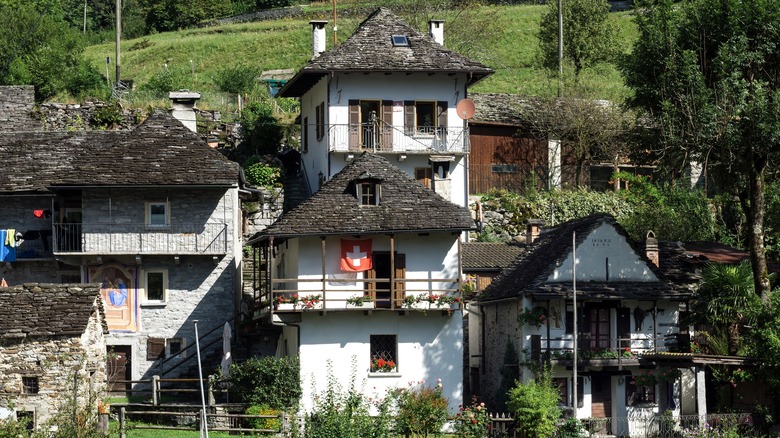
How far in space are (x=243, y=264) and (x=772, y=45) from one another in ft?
69.8

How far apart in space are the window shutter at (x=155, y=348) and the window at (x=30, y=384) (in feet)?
32.6

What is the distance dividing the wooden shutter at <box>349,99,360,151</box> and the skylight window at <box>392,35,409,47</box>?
3033mm

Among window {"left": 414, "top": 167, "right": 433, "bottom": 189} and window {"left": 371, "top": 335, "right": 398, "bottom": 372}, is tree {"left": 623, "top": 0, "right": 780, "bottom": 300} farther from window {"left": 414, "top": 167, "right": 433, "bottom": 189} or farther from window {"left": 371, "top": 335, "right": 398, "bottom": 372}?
window {"left": 371, "top": 335, "right": 398, "bottom": 372}

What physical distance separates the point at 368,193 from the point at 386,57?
1254 cm

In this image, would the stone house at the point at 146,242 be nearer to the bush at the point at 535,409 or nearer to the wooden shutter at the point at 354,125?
the wooden shutter at the point at 354,125

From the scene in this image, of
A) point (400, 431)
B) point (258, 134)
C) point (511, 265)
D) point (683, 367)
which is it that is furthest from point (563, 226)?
point (258, 134)

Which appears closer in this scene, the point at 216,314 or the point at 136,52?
the point at 216,314

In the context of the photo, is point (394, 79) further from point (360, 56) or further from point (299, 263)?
point (299, 263)

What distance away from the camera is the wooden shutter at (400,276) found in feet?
145

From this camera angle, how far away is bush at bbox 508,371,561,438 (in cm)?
4053

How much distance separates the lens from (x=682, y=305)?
151 ft

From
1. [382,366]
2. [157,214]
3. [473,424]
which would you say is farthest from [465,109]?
[473,424]

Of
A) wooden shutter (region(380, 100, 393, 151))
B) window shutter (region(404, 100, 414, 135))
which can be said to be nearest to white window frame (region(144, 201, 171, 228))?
wooden shutter (region(380, 100, 393, 151))

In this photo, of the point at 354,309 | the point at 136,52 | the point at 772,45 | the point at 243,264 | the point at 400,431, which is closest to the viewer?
the point at 400,431
